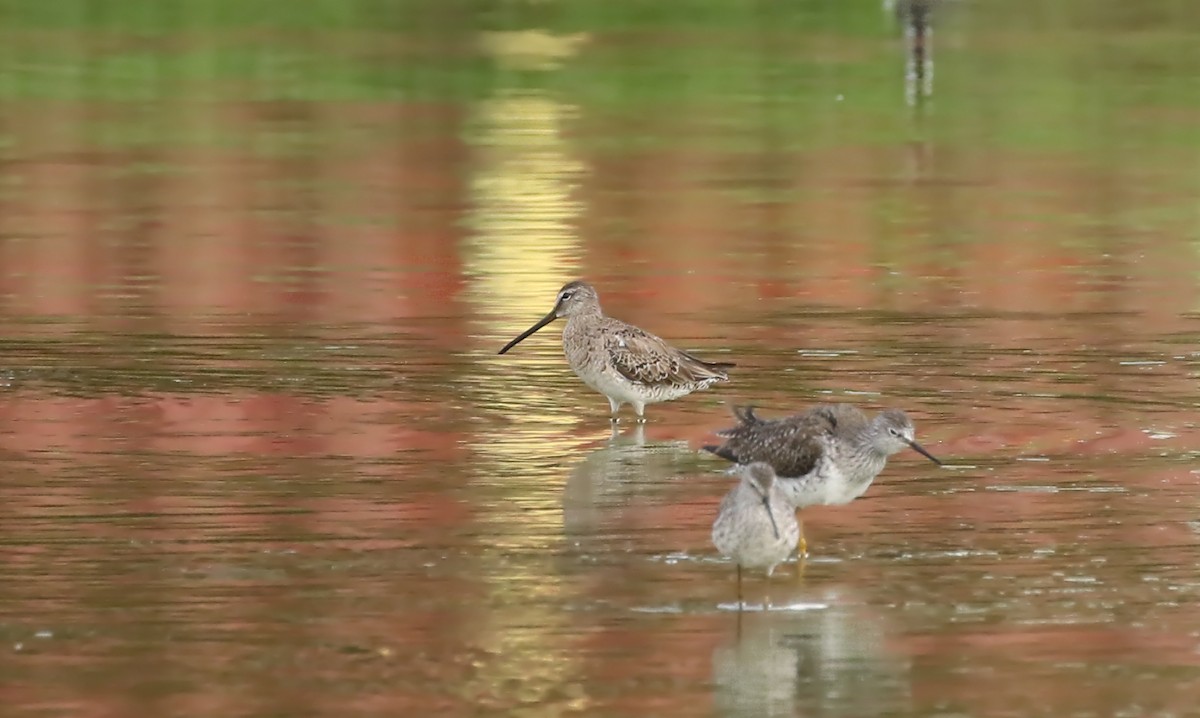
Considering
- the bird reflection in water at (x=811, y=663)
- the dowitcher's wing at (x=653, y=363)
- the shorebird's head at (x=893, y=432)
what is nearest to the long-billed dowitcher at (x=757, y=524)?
the bird reflection in water at (x=811, y=663)

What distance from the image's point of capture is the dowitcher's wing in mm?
12938

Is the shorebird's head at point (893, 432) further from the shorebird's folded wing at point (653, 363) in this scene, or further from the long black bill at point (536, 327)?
the long black bill at point (536, 327)

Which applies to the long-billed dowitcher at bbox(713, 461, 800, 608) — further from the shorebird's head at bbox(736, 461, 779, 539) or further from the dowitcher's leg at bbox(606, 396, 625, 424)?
the dowitcher's leg at bbox(606, 396, 625, 424)

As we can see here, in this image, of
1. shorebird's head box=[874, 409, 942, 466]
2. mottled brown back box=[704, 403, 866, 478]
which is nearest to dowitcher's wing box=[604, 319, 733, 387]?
mottled brown back box=[704, 403, 866, 478]

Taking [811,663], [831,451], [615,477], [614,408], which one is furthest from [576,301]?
[811,663]

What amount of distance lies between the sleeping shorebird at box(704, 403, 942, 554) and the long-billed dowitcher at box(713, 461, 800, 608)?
776 mm

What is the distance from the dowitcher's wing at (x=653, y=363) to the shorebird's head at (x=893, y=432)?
2.80 m

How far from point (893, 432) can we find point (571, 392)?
4027 millimetres

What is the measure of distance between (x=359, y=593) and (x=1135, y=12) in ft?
105

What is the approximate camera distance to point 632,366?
12930mm

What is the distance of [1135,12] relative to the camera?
3953 centimetres

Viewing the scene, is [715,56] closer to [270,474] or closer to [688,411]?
[688,411]

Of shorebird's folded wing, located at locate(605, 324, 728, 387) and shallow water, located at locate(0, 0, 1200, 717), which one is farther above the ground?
shorebird's folded wing, located at locate(605, 324, 728, 387)

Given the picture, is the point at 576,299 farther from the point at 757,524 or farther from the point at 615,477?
the point at 757,524
